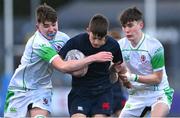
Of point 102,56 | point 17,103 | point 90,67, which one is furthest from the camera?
point 17,103

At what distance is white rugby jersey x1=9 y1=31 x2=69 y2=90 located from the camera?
11.8 metres

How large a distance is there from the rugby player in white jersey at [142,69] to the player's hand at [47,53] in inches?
45.6

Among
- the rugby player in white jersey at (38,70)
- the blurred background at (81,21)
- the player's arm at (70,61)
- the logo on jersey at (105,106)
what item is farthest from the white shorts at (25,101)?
the blurred background at (81,21)

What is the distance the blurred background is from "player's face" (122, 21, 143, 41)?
706 inches

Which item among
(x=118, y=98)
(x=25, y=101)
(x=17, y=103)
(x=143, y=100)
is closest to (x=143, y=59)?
(x=143, y=100)

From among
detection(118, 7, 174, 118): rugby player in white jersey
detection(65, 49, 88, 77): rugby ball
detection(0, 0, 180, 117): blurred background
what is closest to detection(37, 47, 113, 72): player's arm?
detection(65, 49, 88, 77): rugby ball

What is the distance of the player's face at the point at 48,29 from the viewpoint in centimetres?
1159

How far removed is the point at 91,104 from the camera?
37.8 ft

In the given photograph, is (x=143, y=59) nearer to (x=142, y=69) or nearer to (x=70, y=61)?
(x=142, y=69)

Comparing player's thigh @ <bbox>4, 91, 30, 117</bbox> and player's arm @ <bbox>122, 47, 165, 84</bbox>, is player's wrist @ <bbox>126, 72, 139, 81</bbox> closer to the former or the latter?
player's arm @ <bbox>122, 47, 165, 84</bbox>

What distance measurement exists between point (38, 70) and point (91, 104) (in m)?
0.98

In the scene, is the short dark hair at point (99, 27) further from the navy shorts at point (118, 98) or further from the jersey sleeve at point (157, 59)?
the navy shorts at point (118, 98)

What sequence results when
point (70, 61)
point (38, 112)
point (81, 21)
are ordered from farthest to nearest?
point (81, 21)
point (38, 112)
point (70, 61)

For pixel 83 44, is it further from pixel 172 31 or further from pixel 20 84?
pixel 172 31
